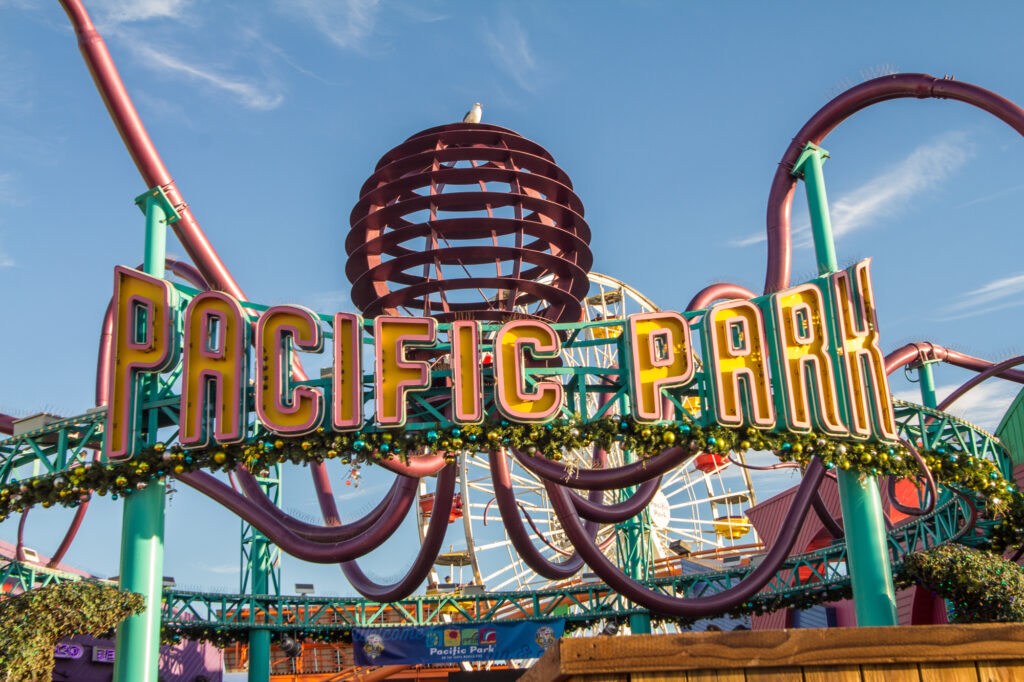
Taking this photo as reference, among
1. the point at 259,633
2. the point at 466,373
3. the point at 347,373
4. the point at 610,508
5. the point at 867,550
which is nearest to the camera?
the point at 466,373

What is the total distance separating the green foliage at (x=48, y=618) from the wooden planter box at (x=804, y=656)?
11.8 metres

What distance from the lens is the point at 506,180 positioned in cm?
1850

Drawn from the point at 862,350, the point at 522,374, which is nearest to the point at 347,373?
the point at 522,374

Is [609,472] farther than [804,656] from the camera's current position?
Yes

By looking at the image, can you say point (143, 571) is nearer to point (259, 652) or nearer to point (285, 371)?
point (285, 371)

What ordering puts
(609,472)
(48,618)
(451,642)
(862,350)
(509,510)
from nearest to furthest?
(48,618) → (862,350) → (609,472) → (509,510) → (451,642)

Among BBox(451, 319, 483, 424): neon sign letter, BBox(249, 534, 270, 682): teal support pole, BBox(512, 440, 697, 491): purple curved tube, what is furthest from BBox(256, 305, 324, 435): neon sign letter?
BBox(249, 534, 270, 682): teal support pole

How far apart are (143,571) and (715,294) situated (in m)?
11.4

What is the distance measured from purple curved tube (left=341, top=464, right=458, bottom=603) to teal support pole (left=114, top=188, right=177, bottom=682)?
4.32 meters

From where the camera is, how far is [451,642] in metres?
24.4

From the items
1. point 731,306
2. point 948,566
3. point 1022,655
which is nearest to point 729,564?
point 948,566

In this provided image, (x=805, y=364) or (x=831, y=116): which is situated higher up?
(x=831, y=116)

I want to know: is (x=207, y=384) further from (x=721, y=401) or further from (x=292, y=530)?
(x=721, y=401)

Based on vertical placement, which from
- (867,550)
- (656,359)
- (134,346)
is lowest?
(867,550)
